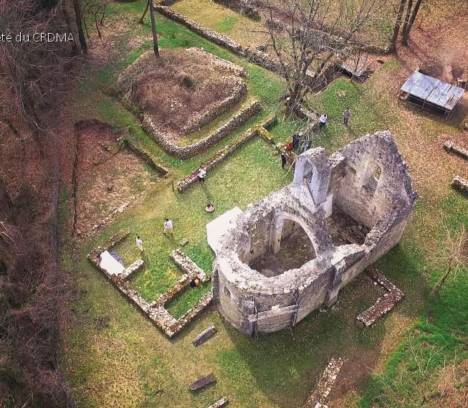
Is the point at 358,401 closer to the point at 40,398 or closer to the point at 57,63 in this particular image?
the point at 40,398

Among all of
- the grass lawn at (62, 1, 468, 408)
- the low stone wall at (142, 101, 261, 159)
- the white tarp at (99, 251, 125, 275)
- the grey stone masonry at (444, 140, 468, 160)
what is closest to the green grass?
the low stone wall at (142, 101, 261, 159)

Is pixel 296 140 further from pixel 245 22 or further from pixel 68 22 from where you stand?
pixel 68 22

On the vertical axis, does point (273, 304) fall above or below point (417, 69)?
below

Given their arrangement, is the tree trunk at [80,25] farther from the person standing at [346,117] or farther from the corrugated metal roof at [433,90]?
the corrugated metal roof at [433,90]

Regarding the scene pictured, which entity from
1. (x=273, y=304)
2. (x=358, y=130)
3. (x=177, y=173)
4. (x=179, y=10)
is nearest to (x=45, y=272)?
(x=177, y=173)

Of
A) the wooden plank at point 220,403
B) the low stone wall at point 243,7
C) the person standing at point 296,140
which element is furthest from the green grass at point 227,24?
the wooden plank at point 220,403

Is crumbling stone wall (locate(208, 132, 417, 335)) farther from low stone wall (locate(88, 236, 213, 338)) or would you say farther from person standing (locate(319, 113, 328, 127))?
person standing (locate(319, 113, 328, 127))
